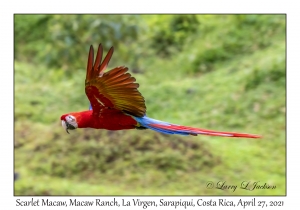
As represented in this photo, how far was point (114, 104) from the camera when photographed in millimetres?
2076

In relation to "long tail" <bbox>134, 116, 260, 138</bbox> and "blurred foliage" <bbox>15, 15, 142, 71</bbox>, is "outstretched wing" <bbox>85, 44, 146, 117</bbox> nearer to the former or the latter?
"long tail" <bbox>134, 116, 260, 138</bbox>

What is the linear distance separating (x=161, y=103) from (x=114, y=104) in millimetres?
2941

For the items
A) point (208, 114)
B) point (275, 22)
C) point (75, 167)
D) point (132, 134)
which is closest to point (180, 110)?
point (208, 114)

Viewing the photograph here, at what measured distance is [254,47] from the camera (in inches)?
219

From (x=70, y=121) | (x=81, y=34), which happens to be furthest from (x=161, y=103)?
(x=70, y=121)

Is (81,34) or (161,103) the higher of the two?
(81,34)

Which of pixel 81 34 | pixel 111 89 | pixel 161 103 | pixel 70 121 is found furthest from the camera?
pixel 161 103

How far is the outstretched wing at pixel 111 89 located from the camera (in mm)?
1931

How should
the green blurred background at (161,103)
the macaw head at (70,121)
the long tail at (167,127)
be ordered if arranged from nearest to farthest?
the long tail at (167,127), the macaw head at (70,121), the green blurred background at (161,103)

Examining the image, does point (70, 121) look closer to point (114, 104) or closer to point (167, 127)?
point (114, 104)

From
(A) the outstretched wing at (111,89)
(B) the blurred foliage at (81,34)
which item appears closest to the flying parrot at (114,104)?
(A) the outstretched wing at (111,89)

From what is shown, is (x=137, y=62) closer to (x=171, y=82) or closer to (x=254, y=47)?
(x=171, y=82)

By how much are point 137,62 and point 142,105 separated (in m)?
3.40

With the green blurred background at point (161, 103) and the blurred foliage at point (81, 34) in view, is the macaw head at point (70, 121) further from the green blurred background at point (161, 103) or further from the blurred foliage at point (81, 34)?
the blurred foliage at point (81, 34)
